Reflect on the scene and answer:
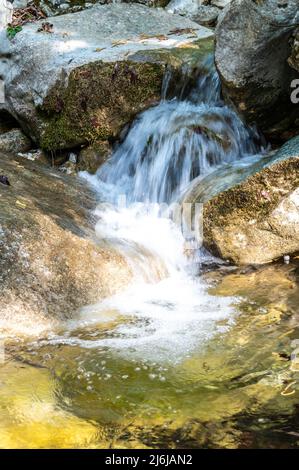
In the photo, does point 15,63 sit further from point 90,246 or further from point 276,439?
point 276,439

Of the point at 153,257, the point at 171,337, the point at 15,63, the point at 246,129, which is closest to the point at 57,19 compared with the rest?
the point at 15,63

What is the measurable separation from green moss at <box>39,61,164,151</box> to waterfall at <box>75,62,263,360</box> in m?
0.22

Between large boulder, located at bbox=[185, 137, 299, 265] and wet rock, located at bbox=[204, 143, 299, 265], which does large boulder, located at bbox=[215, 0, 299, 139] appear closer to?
large boulder, located at bbox=[185, 137, 299, 265]

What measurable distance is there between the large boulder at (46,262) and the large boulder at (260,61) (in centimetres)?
289

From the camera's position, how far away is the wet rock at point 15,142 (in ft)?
33.1

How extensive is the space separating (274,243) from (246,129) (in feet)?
8.06

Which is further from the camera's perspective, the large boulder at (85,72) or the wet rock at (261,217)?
the large boulder at (85,72)

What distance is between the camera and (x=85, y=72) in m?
9.12

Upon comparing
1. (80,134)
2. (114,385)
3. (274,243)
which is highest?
(80,134)

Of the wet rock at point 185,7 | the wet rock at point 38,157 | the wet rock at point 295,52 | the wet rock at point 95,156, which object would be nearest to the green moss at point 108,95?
the wet rock at point 95,156

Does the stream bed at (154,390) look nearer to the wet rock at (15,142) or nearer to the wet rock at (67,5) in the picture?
the wet rock at (15,142)

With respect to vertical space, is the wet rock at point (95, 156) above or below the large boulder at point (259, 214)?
above

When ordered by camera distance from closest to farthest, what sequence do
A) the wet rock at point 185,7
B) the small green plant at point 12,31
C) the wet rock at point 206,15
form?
the small green plant at point 12,31
the wet rock at point 206,15
the wet rock at point 185,7

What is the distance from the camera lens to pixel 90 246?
592cm
